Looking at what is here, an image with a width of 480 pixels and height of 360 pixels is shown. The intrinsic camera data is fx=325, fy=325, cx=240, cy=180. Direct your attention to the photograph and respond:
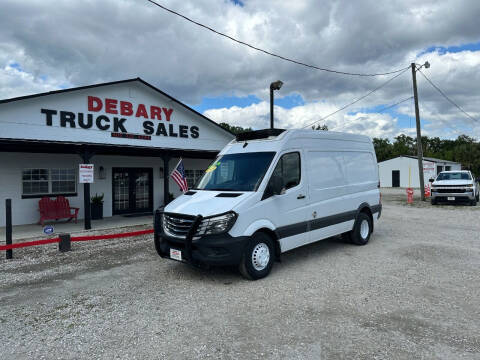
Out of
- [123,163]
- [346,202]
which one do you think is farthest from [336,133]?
[123,163]

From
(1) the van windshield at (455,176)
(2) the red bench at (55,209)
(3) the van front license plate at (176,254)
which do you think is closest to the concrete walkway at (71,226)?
(2) the red bench at (55,209)

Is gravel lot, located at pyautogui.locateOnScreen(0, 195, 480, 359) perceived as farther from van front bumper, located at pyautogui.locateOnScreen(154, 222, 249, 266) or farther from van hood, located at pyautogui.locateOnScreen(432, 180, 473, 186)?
van hood, located at pyautogui.locateOnScreen(432, 180, 473, 186)

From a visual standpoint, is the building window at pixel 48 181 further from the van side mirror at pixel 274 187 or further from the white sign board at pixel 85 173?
the van side mirror at pixel 274 187

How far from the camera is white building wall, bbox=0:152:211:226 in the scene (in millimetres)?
11055

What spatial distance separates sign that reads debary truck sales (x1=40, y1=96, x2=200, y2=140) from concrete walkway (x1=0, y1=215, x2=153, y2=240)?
3.49 meters

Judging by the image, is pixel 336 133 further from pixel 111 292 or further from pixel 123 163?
pixel 123 163

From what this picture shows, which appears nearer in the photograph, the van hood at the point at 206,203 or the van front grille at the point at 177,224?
the van hood at the point at 206,203

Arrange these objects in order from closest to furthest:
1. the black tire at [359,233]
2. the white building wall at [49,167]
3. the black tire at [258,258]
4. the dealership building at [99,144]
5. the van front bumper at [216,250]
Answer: the van front bumper at [216,250]
the black tire at [258,258]
the black tire at [359,233]
the dealership building at [99,144]
the white building wall at [49,167]

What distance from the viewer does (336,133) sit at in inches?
280

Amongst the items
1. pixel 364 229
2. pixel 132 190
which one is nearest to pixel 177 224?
pixel 364 229

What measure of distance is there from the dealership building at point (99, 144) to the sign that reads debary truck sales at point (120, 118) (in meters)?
0.03

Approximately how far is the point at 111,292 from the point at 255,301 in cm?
214

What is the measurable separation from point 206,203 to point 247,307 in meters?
1.66

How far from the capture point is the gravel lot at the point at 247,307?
320 centimetres
